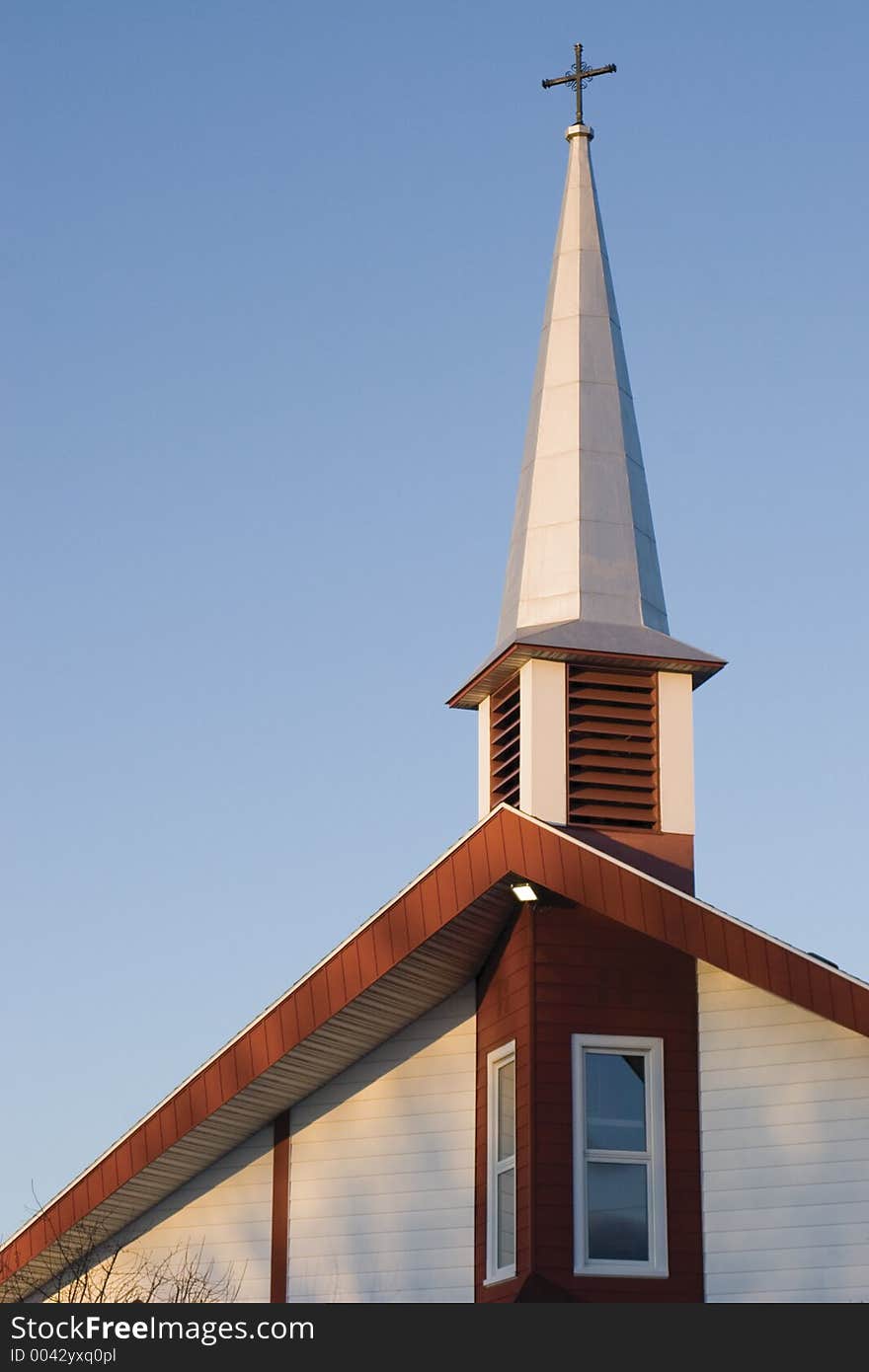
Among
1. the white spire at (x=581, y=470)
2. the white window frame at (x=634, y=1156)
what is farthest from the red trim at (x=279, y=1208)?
the white spire at (x=581, y=470)

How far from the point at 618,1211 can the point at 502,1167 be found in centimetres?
112

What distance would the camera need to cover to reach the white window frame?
14.9 metres

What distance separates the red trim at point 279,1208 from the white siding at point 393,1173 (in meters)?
0.06

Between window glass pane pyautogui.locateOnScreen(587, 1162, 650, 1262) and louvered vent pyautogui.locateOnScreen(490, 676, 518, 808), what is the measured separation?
4.13 metres

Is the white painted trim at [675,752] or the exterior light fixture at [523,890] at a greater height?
the white painted trim at [675,752]

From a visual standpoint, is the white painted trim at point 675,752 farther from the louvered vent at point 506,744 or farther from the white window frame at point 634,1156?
the white window frame at point 634,1156

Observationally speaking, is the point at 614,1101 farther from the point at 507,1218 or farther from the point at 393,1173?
the point at 393,1173

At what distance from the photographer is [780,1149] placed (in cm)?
1528

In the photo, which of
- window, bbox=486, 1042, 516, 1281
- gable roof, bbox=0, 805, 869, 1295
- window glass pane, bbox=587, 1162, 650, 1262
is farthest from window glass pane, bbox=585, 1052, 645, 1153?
gable roof, bbox=0, 805, 869, 1295

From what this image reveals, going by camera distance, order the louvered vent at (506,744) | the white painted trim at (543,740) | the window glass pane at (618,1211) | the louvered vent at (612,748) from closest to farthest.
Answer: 1. the window glass pane at (618,1211)
2. the white painted trim at (543,740)
3. the louvered vent at (612,748)
4. the louvered vent at (506,744)

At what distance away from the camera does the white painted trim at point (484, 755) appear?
1909 cm

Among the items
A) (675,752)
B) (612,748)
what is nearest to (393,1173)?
(612,748)

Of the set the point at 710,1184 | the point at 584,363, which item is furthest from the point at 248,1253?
the point at 584,363

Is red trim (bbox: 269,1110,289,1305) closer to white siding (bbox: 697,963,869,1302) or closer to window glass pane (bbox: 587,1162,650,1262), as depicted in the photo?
window glass pane (bbox: 587,1162,650,1262)
